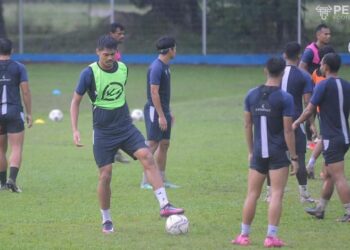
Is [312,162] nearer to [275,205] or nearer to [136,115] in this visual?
[275,205]

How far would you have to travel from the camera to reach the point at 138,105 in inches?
1011

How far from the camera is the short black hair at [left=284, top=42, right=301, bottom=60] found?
11.5 m

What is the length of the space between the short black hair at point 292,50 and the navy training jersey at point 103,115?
7.69ft

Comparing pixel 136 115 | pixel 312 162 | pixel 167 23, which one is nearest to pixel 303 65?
pixel 312 162

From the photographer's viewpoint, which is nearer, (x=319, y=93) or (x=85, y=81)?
(x=85, y=81)

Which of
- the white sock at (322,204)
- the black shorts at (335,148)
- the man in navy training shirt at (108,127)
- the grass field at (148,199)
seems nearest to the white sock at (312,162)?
the grass field at (148,199)

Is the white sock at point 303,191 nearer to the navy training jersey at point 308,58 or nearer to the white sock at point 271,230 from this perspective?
the white sock at point 271,230

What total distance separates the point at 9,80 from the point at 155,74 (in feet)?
6.38

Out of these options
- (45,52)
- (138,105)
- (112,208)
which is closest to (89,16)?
(45,52)

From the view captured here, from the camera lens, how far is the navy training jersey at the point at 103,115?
33.6 ft

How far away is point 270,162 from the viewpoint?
30.6ft

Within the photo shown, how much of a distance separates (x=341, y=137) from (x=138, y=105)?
612 inches

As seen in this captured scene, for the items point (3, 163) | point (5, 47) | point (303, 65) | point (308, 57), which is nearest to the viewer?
point (5, 47)

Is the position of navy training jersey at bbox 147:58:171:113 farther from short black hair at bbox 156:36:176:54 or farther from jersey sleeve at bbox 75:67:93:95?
jersey sleeve at bbox 75:67:93:95
